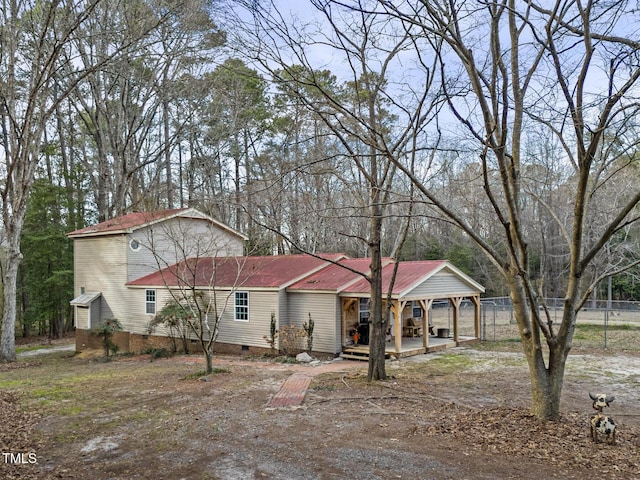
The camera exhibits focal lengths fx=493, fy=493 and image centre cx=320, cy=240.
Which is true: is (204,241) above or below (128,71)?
below

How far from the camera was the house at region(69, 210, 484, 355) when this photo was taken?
1562cm

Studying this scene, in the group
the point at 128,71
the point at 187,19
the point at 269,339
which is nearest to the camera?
the point at 269,339

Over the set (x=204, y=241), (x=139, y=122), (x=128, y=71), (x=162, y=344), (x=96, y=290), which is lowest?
(x=162, y=344)

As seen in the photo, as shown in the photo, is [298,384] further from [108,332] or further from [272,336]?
[108,332]

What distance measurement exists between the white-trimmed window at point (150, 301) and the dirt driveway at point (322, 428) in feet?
23.9

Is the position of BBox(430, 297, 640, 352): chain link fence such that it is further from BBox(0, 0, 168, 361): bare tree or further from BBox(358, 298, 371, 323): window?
BBox(0, 0, 168, 361): bare tree

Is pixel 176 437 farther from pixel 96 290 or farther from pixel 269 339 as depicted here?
pixel 96 290

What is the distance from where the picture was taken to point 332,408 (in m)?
8.66

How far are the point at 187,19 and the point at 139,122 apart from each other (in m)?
9.17

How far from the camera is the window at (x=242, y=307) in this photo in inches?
678

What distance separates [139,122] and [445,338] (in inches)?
724

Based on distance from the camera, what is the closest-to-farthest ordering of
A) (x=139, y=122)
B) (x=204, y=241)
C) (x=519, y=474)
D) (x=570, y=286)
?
1. (x=519, y=474)
2. (x=570, y=286)
3. (x=204, y=241)
4. (x=139, y=122)

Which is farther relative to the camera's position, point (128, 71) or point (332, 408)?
point (128, 71)

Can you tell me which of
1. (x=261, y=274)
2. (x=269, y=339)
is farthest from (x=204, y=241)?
(x=269, y=339)
